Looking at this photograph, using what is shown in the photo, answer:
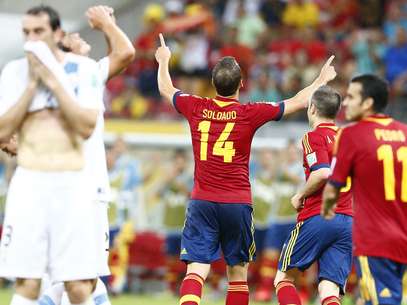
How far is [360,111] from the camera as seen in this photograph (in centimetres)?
845

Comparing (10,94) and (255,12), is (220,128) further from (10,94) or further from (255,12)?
(255,12)

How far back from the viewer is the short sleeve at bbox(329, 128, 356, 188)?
27.3ft

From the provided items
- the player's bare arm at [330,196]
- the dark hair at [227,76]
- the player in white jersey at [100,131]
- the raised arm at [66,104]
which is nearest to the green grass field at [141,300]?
the dark hair at [227,76]

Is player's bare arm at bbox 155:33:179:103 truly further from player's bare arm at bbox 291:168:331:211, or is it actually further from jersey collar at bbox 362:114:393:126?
jersey collar at bbox 362:114:393:126

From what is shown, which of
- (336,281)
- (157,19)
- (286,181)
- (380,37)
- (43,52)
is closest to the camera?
(43,52)

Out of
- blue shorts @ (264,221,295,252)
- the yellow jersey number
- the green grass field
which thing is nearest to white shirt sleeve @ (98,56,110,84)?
the yellow jersey number

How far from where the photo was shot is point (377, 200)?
8328 millimetres

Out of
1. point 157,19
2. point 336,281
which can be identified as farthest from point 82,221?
point 157,19

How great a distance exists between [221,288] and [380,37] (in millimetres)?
6837

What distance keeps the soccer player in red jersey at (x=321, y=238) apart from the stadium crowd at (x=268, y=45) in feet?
34.4

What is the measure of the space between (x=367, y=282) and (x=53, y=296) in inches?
119

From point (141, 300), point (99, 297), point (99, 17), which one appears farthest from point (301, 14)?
point (99, 17)

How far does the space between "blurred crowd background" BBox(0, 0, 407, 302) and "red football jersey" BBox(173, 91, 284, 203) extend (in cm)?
642

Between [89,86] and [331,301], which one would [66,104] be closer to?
[89,86]
